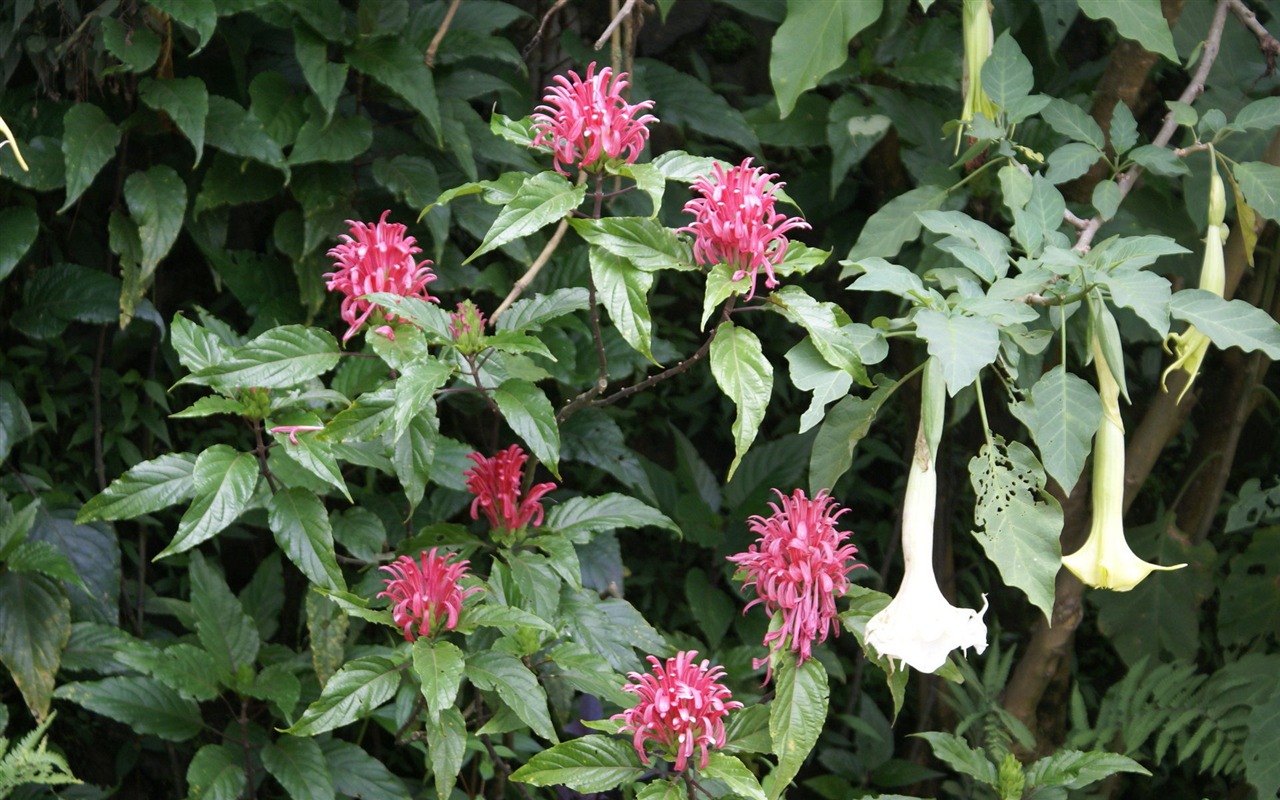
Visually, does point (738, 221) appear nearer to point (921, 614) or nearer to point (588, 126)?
point (588, 126)

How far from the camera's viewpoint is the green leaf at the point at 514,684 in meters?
→ 1.19

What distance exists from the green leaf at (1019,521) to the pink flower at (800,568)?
0.48 ft

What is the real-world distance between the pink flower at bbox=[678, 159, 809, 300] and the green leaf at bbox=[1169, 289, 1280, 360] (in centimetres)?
39

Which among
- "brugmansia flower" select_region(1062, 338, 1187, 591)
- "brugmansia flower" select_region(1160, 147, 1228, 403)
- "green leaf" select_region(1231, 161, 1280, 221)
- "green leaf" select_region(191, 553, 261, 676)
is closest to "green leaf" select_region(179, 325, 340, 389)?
"green leaf" select_region(191, 553, 261, 676)

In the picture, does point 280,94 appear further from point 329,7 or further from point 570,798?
point 570,798

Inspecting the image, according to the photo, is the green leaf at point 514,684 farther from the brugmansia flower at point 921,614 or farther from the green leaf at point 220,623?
the green leaf at point 220,623

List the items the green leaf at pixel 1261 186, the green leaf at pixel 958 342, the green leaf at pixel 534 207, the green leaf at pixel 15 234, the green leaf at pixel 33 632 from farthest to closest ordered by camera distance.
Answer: the green leaf at pixel 15 234 → the green leaf at pixel 33 632 → the green leaf at pixel 1261 186 → the green leaf at pixel 534 207 → the green leaf at pixel 958 342

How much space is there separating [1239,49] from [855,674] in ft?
4.55

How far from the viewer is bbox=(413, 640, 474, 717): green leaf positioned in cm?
113

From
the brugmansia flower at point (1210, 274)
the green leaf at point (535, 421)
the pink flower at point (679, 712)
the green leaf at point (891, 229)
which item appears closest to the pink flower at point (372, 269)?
the green leaf at point (535, 421)

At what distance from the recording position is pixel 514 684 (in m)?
1.22

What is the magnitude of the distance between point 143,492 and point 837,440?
2.75ft

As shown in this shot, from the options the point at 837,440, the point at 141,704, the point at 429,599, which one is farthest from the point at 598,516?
the point at 141,704

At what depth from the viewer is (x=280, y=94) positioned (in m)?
1.81
